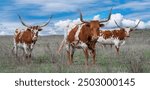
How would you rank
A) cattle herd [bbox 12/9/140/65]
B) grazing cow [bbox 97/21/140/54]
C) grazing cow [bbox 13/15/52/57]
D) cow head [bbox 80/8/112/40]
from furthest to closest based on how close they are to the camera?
grazing cow [bbox 97/21/140/54] < grazing cow [bbox 13/15/52/57] < cattle herd [bbox 12/9/140/65] < cow head [bbox 80/8/112/40]

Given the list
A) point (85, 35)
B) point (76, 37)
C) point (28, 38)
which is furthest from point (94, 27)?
point (28, 38)

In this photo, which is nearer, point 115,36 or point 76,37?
point 76,37

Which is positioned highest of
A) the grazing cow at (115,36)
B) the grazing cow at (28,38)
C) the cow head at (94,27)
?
the cow head at (94,27)

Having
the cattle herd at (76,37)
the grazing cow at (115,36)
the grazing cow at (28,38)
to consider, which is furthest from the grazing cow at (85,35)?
the grazing cow at (115,36)

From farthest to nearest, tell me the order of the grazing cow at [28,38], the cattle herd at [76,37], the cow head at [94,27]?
the grazing cow at [28,38]
the cattle herd at [76,37]
the cow head at [94,27]

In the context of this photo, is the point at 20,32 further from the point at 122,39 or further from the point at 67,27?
the point at 122,39

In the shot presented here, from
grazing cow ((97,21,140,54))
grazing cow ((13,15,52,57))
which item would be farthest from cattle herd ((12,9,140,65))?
grazing cow ((97,21,140,54))

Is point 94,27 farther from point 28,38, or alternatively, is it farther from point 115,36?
point 115,36

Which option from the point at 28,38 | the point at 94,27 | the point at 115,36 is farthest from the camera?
the point at 115,36

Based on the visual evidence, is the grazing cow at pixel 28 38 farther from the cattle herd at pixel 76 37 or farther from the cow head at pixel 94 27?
the cow head at pixel 94 27

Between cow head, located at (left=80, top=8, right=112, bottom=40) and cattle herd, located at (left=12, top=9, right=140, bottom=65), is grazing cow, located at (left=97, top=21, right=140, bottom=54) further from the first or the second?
cow head, located at (left=80, top=8, right=112, bottom=40)

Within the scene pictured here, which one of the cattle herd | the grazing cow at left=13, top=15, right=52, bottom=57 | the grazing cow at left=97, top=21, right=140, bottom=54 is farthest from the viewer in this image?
the grazing cow at left=97, top=21, right=140, bottom=54

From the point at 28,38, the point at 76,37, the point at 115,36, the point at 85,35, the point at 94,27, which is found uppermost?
the point at 94,27

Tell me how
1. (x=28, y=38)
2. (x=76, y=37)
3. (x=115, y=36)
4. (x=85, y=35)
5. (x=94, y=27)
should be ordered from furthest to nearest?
(x=115, y=36), (x=28, y=38), (x=76, y=37), (x=85, y=35), (x=94, y=27)
